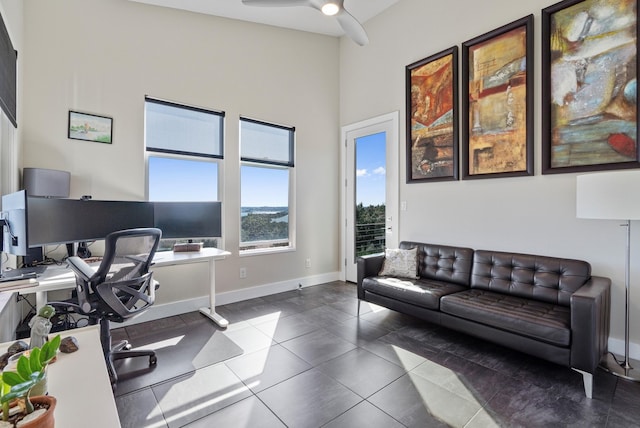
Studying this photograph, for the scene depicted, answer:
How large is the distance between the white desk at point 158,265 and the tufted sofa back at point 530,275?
8.69 ft

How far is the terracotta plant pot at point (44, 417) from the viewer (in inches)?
26.8

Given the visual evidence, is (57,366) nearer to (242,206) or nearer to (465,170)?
(242,206)

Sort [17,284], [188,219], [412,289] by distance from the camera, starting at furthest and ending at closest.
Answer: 1. [188,219]
2. [412,289]
3. [17,284]

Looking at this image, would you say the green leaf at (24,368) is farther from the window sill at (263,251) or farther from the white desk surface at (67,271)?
the window sill at (263,251)

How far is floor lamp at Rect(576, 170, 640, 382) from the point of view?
207 centimetres

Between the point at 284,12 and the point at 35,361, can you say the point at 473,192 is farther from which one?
the point at 35,361

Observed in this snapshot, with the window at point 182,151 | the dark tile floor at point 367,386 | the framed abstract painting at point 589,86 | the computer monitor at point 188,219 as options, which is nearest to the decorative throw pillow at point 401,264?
the dark tile floor at point 367,386

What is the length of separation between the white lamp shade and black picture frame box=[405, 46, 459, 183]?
1.37 meters

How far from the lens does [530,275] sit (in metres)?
2.83

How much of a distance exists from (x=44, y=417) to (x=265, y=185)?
12.5 ft

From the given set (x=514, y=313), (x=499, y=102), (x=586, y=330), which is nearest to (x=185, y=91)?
(x=499, y=102)

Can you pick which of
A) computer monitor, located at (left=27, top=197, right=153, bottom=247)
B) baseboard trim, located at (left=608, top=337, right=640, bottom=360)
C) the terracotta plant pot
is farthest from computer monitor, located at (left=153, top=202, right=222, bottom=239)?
baseboard trim, located at (left=608, top=337, right=640, bottom=360)

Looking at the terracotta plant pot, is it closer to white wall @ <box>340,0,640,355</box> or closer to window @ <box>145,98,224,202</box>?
window @ <box>145,98,224,202</box>

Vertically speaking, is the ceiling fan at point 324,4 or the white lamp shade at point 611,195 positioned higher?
the ceiling fan at point 324,4
